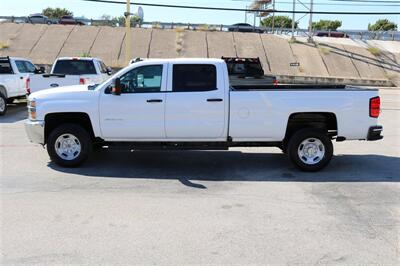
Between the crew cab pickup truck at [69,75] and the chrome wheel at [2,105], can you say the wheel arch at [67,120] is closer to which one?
the crew cab pickup truck at [69,75]

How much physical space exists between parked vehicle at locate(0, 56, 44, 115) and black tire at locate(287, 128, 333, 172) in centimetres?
1028

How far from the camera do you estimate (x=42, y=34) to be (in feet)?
144

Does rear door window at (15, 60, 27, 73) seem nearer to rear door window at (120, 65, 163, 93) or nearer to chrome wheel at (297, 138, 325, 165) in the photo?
rear door window at (120, 65, 163, 93)

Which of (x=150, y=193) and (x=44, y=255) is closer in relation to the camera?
(x=44, y=255)

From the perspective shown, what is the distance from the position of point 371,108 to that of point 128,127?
4.09 m

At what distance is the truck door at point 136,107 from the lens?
25.6 feet

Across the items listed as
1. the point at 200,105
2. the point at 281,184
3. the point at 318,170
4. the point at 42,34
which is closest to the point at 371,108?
the point at 318,170

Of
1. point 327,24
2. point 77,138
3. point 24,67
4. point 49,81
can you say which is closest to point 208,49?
point 24,67

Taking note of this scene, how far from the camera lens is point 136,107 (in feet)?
25.6

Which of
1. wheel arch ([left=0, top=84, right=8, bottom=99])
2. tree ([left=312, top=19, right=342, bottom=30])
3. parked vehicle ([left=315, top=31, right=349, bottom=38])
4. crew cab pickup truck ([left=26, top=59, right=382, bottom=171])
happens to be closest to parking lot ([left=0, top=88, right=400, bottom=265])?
crew cab pickup truck ([left=26, top=59, right=382, bottom=171])

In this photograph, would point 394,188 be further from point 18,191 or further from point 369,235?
point 18,191

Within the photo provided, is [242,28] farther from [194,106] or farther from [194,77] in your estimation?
[194,106]

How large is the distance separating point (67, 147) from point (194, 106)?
2.30 m

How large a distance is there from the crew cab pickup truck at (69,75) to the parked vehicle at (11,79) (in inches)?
25.5
